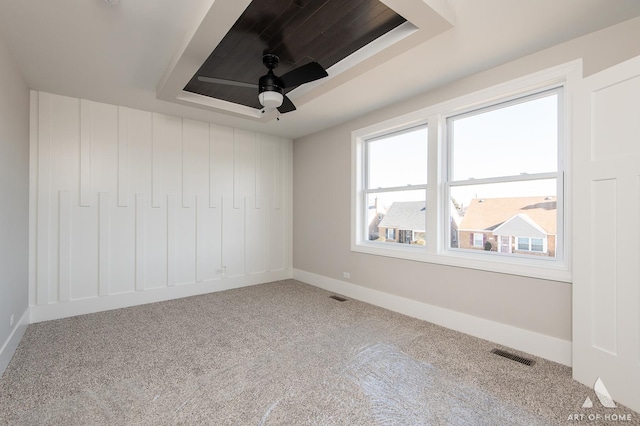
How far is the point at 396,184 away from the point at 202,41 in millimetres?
2740

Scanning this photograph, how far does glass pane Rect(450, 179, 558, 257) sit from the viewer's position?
263 centimetres

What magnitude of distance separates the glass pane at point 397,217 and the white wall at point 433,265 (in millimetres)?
329

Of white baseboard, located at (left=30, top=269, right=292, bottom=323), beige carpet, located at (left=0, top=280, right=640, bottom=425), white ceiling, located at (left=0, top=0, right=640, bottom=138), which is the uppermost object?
white ceiling, located at (left=0, top=0, right=640, bottom=138)

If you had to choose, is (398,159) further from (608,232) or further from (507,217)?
(608,232)

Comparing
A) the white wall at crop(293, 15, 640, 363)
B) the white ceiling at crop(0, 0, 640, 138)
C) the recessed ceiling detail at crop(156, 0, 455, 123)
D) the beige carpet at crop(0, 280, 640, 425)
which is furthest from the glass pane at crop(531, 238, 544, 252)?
the recessed ceiling detail at crop(156, 0, 455, 123)

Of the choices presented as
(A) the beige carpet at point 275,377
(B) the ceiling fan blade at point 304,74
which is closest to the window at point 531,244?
(A) the beige carpet at point 275,377

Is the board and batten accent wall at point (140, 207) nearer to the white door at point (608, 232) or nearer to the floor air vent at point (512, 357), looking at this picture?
the floor air vent at point (512, 357)

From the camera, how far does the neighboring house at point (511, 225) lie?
104 inches

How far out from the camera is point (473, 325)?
9.71 feet

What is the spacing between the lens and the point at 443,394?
2.00m

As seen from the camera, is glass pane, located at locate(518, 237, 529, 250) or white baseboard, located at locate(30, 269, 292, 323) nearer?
glass pane, located at locate(518, 237, 529, 250)

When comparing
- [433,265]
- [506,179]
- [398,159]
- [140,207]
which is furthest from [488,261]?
[140,207]

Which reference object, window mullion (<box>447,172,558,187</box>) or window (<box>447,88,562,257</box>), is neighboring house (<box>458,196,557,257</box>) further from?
window mullion (<box>447,172,558,187</box>)

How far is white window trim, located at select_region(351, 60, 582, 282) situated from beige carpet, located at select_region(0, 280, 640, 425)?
0.77 metres
